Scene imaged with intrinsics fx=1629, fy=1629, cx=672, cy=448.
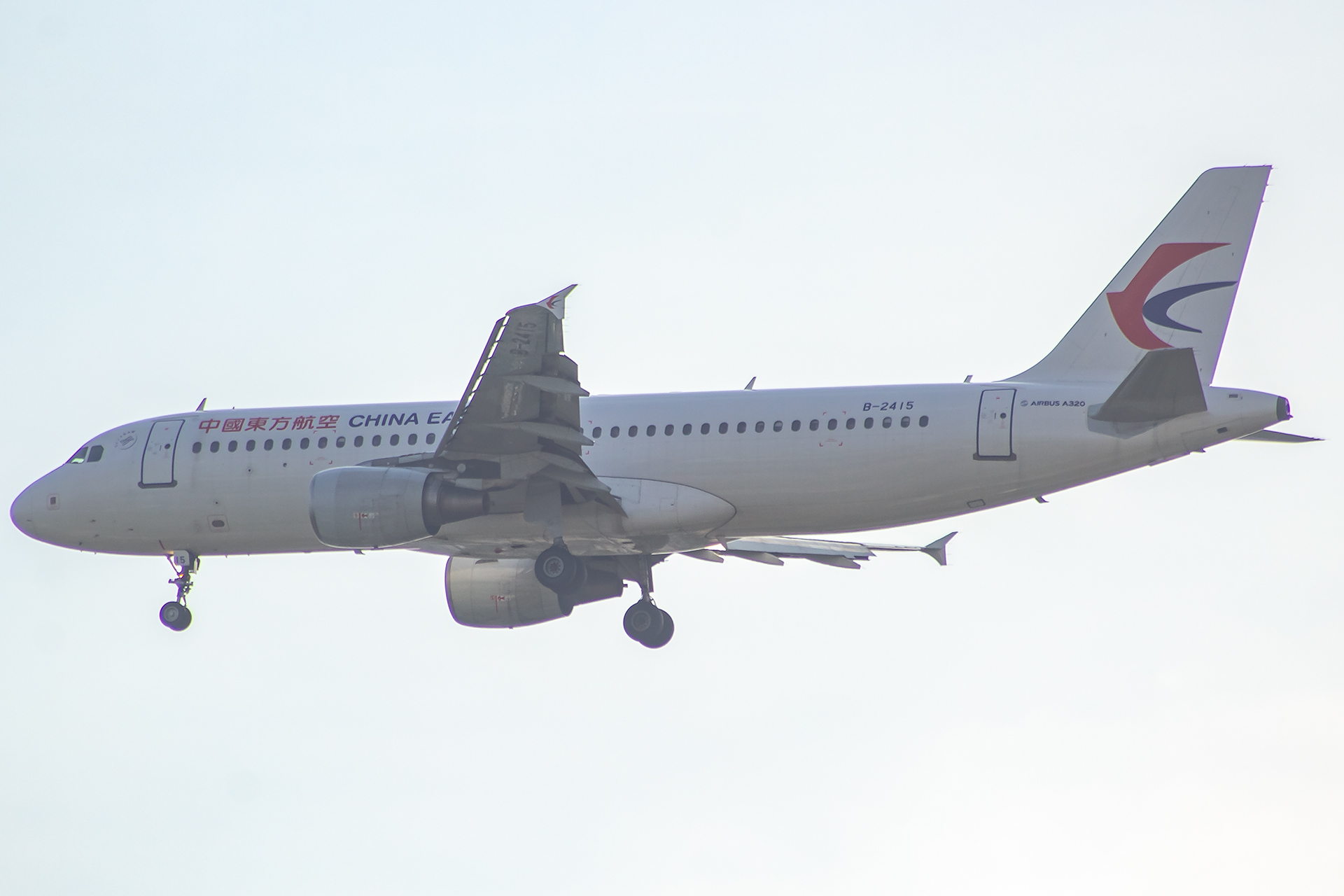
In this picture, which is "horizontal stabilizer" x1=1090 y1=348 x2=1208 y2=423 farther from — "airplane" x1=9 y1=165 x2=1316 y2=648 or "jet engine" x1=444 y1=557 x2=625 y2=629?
"jet engine" x1=444 y1=557 x2=625 y2=629

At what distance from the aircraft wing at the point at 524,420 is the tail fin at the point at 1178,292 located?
675cm

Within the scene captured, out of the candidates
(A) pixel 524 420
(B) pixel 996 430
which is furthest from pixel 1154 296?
(A) pixel 524 420

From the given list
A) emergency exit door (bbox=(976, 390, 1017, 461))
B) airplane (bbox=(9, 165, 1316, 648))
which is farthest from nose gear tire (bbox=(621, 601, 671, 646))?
emergency exit door (bbox=(976, 390, 1017, 461))

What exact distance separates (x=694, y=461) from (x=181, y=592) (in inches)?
374

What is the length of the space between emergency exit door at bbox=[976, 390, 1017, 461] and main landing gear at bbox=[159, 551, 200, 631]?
43.6ft

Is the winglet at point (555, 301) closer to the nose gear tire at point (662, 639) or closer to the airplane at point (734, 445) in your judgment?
the airplane at point (734, 445)

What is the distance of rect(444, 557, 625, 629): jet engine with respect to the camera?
2823 cm

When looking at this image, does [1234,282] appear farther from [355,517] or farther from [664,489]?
[355,517]

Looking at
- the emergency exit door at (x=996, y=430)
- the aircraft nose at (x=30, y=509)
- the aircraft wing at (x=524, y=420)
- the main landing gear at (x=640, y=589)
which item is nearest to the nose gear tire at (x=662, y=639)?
the main landing gear at (x=640, y=589)

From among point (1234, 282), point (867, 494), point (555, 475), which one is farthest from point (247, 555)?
point (1234, 282)

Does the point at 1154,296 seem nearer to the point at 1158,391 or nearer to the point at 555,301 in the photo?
the point at 1158,391

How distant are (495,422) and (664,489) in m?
2.87

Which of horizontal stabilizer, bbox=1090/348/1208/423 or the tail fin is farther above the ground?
the tail fin

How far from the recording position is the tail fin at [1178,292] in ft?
75.9
